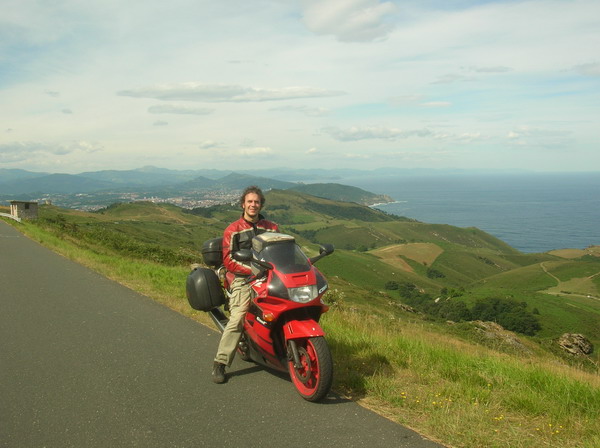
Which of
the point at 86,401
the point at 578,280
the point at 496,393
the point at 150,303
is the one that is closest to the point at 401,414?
the point at 496,393

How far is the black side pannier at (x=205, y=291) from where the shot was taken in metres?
6.09

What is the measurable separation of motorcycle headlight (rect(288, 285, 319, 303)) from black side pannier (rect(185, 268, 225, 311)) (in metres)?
1.80

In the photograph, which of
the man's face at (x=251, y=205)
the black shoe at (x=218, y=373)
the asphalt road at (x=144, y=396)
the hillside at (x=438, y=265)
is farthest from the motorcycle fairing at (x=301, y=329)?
the hillside at (x=438, y=265)

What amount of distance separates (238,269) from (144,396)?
1621 mm

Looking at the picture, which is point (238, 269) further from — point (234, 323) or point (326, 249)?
point (326, 249)

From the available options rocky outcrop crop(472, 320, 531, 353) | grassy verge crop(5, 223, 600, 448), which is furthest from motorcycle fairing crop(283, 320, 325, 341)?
rocky outcrop crop(472, 320, 531, 353)

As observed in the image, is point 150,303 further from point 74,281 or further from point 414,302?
point 414,302

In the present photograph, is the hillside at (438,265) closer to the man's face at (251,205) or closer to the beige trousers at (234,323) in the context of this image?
the man's face at (251,205)

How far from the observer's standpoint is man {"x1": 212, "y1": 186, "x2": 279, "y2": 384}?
518 centimetres

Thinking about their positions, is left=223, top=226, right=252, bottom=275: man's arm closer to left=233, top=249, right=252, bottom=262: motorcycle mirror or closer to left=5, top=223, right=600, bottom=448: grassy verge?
left=233, top=249, right=252, bottom=262: motorcycle mirror

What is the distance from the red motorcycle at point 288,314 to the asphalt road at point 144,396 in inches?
10.4

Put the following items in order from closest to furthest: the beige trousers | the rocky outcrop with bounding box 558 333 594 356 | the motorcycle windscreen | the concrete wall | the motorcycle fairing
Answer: the motorcycle fairing
the motorcycle windscreen
the beige trousers
the rocky outcrop with bounding box 558 333 594 356
the concrete wall

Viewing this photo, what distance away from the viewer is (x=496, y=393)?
4.58 m

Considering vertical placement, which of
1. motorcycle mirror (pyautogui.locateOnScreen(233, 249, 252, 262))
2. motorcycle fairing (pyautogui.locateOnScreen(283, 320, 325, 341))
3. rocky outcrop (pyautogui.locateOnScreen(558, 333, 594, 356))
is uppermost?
motorcycle mirror (pyautogui.locateOnScreen(233, 249, 252, 262))
